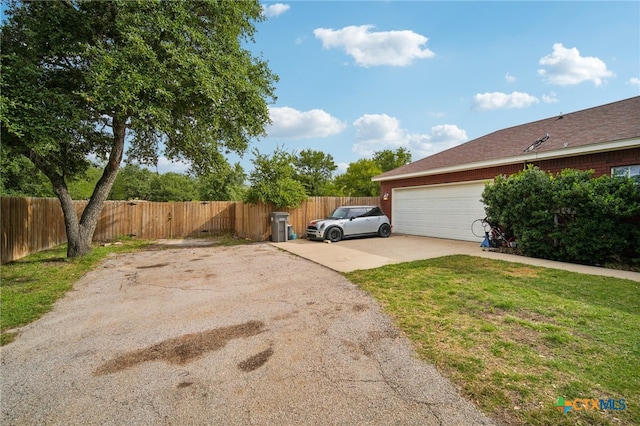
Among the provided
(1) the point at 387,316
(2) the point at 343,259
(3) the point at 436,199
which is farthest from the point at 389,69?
(1) the point at 387,316

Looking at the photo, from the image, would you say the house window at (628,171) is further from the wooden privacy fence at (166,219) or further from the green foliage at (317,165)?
the green foliage at (317,165)

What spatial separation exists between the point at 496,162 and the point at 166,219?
1386cm

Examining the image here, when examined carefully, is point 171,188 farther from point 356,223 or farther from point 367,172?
point 356,223

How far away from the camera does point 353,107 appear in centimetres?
1345

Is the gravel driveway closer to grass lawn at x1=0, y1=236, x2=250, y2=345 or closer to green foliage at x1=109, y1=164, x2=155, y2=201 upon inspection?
grass lawn at x1=0, y1=236, x2=250, y2=345

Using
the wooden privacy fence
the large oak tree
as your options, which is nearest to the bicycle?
the wooden privacy fence

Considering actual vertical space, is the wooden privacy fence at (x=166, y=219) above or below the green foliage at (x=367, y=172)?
below

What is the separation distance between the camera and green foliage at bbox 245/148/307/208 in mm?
11820

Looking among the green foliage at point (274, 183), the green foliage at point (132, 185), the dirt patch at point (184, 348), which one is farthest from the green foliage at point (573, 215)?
the green foliage at point (132, 185)

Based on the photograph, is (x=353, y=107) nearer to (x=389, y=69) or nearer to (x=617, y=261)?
(x=389, y=69)

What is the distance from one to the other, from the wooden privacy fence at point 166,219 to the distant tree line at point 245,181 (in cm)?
96

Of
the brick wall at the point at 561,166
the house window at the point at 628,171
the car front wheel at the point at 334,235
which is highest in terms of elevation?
the brick wall at the point at 561,166

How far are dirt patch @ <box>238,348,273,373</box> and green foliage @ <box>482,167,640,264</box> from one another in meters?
7.36

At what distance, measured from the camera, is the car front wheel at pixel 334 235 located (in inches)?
435
